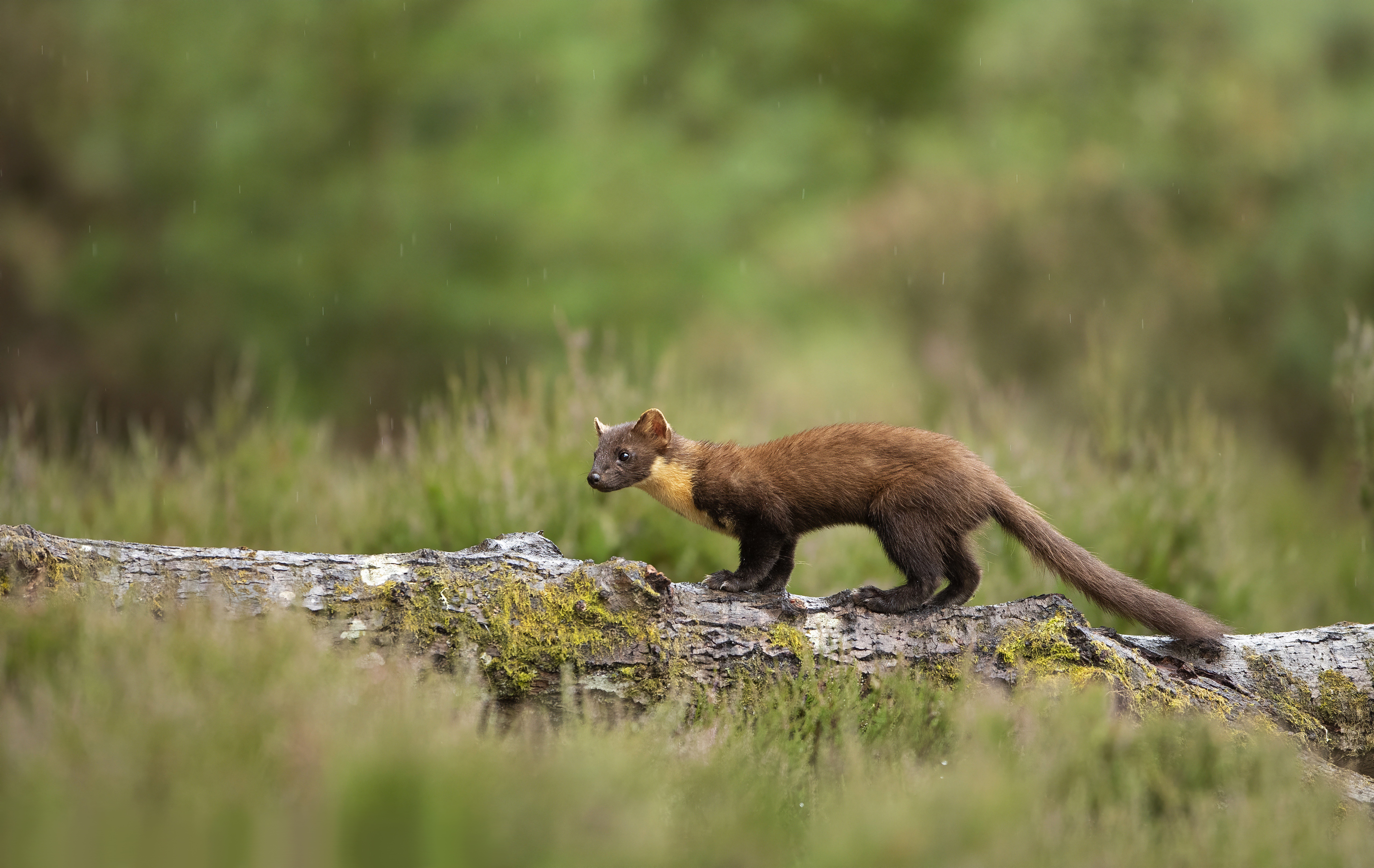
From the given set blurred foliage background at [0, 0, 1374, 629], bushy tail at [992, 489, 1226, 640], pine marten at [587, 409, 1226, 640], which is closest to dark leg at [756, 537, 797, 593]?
pine marten at [587, 409, 1226, 640]

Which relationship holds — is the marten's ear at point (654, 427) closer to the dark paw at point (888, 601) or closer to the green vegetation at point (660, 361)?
the dark paw at point (888, 601)

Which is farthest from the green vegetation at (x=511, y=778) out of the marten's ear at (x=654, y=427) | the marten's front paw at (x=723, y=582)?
the marten's ear at (x=654, y=427)

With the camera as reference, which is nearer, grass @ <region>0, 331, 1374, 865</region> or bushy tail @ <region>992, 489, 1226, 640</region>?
grass @ <region>0, 331, 1374, 865</region>

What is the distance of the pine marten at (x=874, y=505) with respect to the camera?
4449 mm

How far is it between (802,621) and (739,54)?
19326 mm

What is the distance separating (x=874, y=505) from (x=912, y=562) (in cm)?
27

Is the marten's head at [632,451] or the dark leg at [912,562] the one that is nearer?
the dark leg at [912,562]

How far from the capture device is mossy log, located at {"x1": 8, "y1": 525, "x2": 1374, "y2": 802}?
387 centimetres

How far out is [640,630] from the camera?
4035 millimetres

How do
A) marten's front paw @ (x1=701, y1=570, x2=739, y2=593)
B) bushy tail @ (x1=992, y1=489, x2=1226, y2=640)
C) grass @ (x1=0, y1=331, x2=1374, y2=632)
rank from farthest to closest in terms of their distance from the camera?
grass @ (x1=0, y1=331, x2=1374, y2=632) < marten's front paw @ (x1=701, y1=570, x2=739, y2=593) < bushy tail @ (x1=992, y1=489, x2=1226, y2=640)

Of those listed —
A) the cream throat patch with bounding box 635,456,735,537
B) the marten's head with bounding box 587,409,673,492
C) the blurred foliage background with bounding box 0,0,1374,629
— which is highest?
the blurred foliage background with bounding box 0,0,1374,629

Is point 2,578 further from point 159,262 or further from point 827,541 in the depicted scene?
point 159,262

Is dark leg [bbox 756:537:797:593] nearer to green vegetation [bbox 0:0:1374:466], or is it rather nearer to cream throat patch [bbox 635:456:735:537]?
cream throat patch [bbox 635:456:735:537]

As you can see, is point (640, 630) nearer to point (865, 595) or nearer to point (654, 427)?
point (865, 595)
